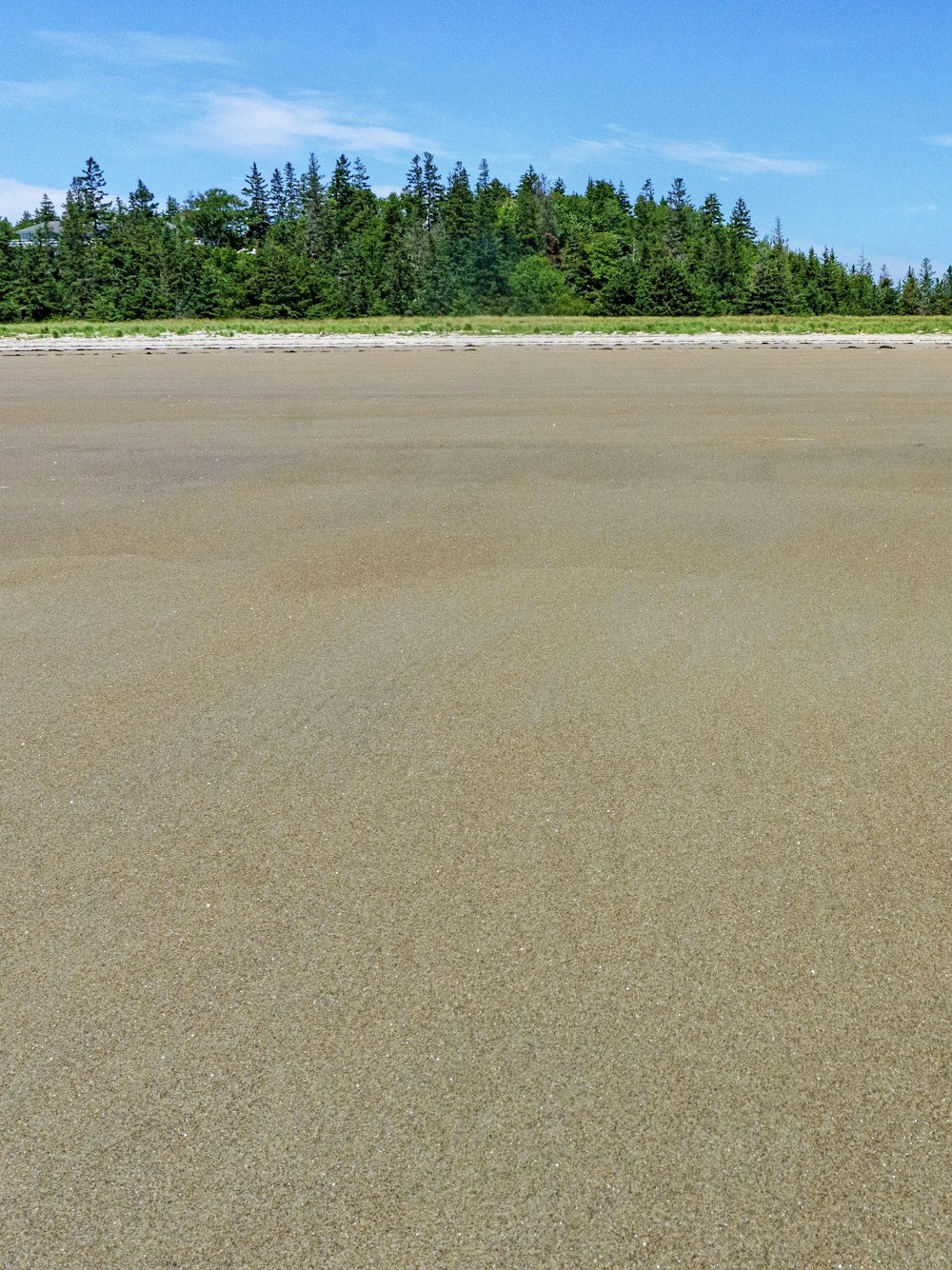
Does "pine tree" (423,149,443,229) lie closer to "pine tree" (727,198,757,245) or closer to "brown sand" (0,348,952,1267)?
"pine tree" (727,198,757,245)

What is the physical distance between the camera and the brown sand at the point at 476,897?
2447 mm

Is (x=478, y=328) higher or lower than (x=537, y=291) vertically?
lower

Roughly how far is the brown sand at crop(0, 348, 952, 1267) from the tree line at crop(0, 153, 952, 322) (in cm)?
7498

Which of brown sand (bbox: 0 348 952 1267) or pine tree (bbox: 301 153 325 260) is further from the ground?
pine tree (bbox: 301 153 325 260)

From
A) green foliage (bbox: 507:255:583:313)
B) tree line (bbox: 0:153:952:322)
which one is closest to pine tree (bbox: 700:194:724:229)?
tree line (bbox: 0:153:952:322)

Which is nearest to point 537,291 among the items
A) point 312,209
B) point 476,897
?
point 312,209

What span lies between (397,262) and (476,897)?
85.2 meters

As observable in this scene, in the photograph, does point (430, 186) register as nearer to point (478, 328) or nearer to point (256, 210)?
point (256, 210)

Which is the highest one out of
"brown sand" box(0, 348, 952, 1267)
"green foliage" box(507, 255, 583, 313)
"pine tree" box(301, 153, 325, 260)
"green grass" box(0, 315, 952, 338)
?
"pine tree" box(301, 153, 325, 260)

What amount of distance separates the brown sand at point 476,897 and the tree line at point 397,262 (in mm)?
74980

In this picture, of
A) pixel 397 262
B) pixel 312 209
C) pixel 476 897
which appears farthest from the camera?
pixel 312 209

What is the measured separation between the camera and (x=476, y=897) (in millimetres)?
3574

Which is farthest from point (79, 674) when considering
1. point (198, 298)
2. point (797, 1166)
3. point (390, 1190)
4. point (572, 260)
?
point (572, 260)

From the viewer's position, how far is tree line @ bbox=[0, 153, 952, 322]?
257ft
